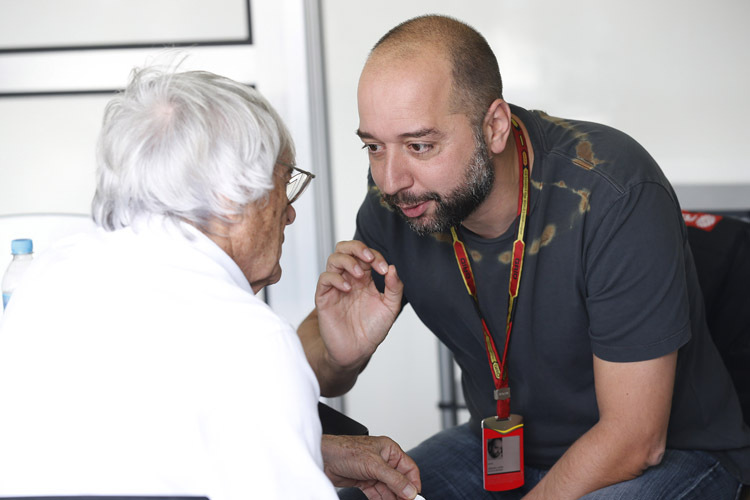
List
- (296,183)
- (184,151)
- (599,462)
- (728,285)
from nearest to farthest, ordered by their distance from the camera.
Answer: (184,151) < (296,183) < (599,462) < (728,285)

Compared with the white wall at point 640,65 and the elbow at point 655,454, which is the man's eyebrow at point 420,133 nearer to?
the elbow at point 655,454

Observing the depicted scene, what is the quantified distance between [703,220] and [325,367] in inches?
34.2

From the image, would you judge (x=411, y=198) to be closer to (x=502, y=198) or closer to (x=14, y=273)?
(x=502, y=198)

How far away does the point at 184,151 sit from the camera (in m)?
0.97

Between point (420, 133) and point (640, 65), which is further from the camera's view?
point (640, 65)

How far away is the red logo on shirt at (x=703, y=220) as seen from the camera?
162 centimetres

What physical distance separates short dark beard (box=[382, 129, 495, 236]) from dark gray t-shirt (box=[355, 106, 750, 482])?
0.31ft

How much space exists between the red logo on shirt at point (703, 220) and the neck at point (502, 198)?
0.40 metres

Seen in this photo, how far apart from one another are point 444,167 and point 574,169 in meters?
0.24

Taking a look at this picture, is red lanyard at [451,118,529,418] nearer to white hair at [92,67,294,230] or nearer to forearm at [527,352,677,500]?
forearm at [527,352,677,500]

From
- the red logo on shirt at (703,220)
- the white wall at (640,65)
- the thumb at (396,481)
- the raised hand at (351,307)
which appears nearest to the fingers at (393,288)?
the raised hand at (351,307)

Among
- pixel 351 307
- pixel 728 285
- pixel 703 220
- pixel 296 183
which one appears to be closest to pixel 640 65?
pixel 703 220

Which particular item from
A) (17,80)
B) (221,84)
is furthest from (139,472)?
(17,80)

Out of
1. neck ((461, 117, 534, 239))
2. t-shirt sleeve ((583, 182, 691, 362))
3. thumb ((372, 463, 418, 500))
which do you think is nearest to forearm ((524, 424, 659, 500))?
t-shirt sleeve ((583, 182, 691, 362))
